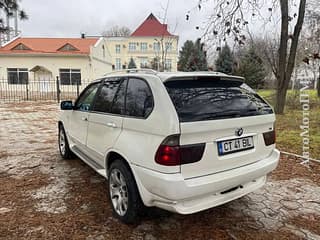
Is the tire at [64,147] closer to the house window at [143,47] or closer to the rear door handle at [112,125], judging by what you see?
the rear door handle at [112,125]

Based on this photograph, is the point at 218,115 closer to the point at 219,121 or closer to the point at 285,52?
the point at 219,121

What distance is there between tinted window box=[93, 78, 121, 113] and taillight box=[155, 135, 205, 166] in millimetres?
1210

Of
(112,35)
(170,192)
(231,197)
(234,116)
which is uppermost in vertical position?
(112,35)

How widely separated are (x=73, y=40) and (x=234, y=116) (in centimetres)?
3106

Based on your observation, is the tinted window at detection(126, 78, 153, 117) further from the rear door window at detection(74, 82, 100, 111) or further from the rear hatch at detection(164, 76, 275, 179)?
the rear door window at detection(74, 82, 100, 111)

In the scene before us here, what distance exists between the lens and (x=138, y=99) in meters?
2.94

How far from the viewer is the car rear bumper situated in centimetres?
246

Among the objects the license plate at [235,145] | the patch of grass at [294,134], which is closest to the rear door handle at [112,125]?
the license plate at [235,145]

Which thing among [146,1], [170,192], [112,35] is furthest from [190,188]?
[112,35]

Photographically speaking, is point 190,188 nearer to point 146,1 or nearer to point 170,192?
point 170,192

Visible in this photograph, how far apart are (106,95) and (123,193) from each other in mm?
1302

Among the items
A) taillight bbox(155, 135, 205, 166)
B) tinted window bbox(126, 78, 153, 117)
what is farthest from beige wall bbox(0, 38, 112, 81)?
taillight bbox(155, 135, 205, 166)

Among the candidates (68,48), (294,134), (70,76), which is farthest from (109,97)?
(68,48)

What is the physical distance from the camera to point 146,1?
11656 millimetres
